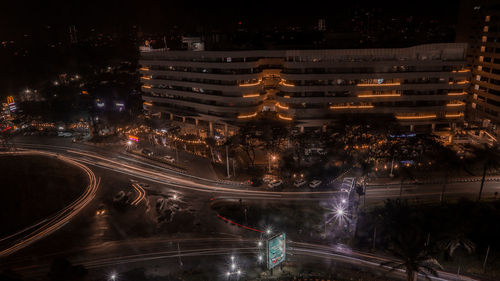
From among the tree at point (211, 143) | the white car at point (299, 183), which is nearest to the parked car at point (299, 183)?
the white car at point (299, 183)

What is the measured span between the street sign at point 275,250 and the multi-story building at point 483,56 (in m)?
73.0

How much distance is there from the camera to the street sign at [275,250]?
1481 inches

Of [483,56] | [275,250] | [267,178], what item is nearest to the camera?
[275,250]

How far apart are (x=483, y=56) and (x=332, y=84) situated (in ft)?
142

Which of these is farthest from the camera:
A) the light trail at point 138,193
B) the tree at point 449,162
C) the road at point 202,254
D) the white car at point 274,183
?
the white car at point 274,183

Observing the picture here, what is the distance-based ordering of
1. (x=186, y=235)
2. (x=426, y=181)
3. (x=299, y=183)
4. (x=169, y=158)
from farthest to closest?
(x=169, y=158), (x=426, y=181), (x=299, y=183), (x=186, y=235)

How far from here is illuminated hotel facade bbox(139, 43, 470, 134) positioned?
260ft

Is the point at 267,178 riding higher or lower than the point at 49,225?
higher

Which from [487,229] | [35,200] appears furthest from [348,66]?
[35,200]

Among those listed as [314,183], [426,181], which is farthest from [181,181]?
[426,181]

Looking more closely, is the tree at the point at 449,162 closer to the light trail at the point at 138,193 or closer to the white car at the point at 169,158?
the light trail at the point at 138,193

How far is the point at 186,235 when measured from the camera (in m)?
48.6

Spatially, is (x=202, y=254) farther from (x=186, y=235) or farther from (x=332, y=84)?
(x=332, y=84)

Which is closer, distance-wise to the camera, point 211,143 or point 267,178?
point 267,178
